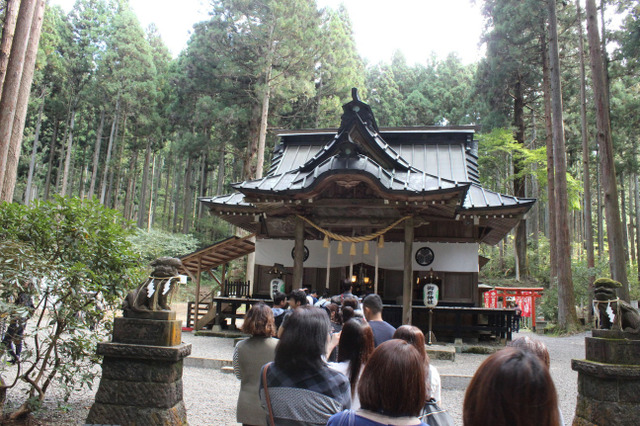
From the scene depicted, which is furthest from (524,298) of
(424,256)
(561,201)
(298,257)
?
(298,257)

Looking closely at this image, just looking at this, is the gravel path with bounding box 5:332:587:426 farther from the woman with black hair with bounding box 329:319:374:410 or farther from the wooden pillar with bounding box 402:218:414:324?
the woman with black hair with bounding box 329:319:374:410

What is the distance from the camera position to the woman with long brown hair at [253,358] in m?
2.94

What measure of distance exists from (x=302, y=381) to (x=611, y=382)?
397 cm

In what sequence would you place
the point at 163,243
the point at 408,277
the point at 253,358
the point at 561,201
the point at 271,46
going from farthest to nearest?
the point at 163,243
the point at 271,46
the point at 561,201
the point at 408,277
the point at 253,358

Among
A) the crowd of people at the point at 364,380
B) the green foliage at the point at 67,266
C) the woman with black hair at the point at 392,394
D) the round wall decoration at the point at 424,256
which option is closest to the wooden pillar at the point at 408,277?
the round wall decoration at the point at 424,256

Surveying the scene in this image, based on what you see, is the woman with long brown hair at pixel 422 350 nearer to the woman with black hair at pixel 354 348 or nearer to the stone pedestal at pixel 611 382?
the woman with black hair at pixel 354 348

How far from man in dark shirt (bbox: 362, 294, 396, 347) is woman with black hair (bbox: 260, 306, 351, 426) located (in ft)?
5.42

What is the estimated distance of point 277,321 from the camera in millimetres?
5918

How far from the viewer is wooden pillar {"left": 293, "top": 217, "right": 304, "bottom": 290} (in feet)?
34.4

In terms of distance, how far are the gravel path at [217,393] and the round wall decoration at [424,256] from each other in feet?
8.10

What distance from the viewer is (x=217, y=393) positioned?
21.8 feet

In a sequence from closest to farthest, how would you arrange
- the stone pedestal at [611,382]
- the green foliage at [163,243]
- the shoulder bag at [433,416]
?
1. the shoulder bag at [433,416]
2. the stone pedestal at [611,382]
3. the green foliage at [163,243]

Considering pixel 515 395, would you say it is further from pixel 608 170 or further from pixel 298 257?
pixel 608 170

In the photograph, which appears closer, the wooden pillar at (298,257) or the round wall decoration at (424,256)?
the wooden pillar at (298,257)
